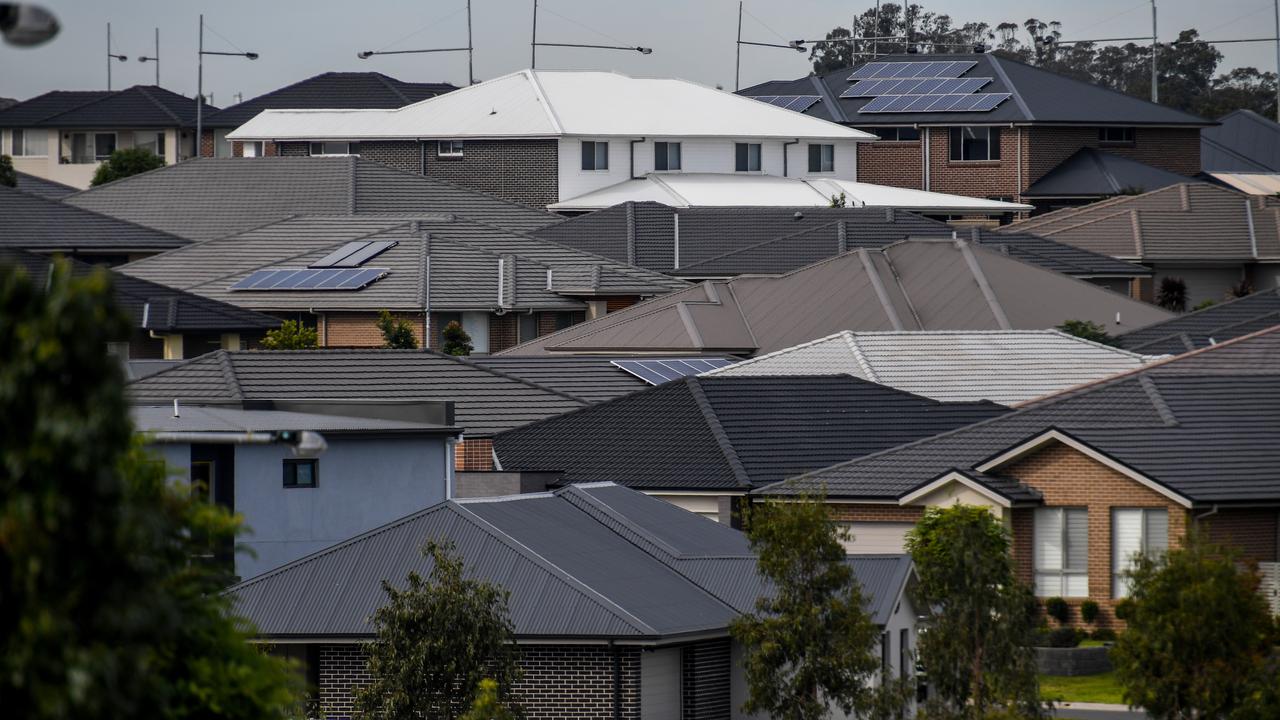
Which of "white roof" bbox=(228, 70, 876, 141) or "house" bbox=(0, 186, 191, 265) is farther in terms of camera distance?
"white roof" bbox=(228, 70, 876, 141)

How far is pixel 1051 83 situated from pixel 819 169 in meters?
12.8

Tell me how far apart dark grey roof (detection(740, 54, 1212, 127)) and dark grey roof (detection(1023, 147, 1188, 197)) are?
172 cm

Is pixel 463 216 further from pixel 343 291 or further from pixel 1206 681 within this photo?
pixel 1206 681

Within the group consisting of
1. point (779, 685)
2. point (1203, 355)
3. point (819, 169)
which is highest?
point (819, 169)

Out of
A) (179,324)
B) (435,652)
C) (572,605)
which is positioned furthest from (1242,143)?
(435,652)

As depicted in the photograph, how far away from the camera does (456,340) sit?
209 ft

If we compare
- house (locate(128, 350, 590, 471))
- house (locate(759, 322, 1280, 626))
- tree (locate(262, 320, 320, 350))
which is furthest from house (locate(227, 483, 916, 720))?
tree (locate(262, 320, 320, 350))

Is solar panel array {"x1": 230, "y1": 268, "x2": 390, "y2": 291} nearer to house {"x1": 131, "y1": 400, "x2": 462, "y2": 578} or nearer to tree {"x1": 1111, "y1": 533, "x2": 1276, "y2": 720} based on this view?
house {"x1": 131, "y1": 400, "x2": 462, "y2": 578}

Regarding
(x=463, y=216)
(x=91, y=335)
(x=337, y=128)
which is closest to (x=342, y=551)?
(x=91, y=335)

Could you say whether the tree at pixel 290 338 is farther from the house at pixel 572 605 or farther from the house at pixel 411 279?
the house at pixel 572 605

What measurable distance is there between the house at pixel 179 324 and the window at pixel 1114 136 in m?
51.0

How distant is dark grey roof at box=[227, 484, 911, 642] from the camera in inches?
1149

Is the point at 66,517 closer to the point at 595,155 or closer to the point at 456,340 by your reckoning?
the point at 456,340

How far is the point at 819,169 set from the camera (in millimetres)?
97312
